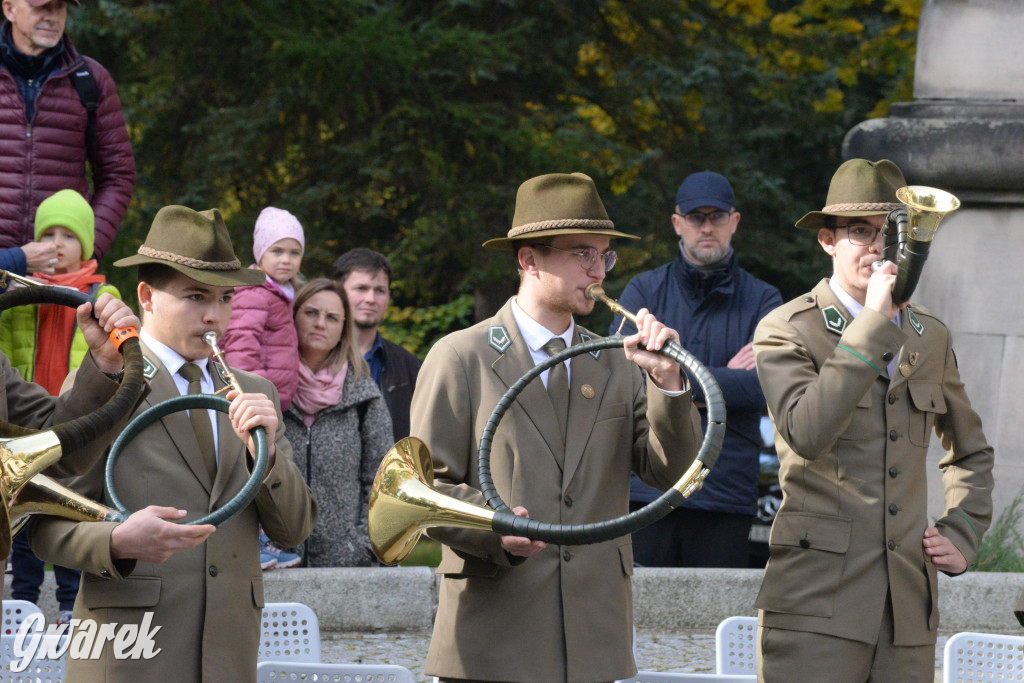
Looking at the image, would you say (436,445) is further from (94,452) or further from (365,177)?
(365,177)

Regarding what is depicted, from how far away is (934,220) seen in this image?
376 cm

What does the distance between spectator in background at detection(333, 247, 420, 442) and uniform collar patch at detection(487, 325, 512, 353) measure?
338cm

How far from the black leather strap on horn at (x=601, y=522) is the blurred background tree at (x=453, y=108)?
7598 millimetres

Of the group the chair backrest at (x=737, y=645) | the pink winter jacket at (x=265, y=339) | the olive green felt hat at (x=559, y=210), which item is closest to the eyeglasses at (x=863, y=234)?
the olive green felt hat at (x=559, y=210)

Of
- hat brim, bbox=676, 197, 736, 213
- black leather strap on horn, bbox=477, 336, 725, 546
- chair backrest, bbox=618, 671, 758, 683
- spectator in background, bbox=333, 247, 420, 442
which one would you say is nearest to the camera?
black leather strap on horn, bbox=477, 336, 725, 546

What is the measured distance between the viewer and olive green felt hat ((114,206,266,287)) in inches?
164

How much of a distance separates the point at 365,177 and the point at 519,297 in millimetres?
8589

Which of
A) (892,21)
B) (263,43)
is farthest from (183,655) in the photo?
(892,21)

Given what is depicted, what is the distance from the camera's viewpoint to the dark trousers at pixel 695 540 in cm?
704

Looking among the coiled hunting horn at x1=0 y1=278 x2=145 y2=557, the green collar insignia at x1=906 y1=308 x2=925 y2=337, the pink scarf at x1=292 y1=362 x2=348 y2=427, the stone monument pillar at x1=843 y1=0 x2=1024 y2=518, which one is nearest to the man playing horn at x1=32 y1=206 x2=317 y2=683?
the coiled hunting horn at x1=0 y1=278 x2=145 y2=557

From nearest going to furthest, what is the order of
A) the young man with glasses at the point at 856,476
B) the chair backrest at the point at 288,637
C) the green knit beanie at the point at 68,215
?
1. the young man with glasses at the point at 856,476
2. the chair backrest at the point at 288,637
3. the green knit beanie at the point at 68,215

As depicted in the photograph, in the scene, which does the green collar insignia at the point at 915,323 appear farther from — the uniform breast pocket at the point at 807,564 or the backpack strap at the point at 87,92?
the backpack strap at the point at 87,92

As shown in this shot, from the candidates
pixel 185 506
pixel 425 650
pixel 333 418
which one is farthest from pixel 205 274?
pixel 425 650

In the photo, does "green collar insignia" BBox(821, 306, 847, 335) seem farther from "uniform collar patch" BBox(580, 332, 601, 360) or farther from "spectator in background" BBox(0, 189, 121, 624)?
"spectator in background" BBox(0, 189, 121, 624)
